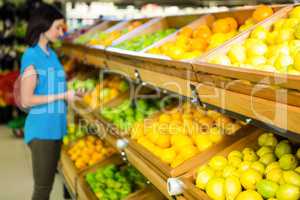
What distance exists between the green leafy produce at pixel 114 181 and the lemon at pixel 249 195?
5.39 ft

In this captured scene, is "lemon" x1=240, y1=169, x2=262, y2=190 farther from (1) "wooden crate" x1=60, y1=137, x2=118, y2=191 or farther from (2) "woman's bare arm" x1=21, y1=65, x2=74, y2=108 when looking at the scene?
(1) "wooden crate" x1=60, y1=137, x2=118, y2=191

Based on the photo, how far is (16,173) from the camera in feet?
17.2

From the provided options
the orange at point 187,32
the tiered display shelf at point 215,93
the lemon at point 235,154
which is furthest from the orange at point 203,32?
the lemon at point 235,154

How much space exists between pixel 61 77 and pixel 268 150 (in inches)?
77.0

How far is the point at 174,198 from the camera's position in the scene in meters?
1.84

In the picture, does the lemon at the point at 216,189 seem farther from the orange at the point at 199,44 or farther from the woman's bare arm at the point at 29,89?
the woman's bare arm at the point at 29,89

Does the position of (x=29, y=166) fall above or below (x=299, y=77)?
below

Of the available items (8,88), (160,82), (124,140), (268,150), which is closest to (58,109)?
(124,140)

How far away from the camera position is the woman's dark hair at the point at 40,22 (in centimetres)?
303

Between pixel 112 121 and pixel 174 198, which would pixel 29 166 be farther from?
pixel 174 198

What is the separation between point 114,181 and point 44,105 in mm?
821

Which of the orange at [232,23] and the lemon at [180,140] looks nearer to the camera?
the lemon at [180,140]

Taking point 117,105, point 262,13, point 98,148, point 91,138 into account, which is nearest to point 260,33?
A: point 262,13

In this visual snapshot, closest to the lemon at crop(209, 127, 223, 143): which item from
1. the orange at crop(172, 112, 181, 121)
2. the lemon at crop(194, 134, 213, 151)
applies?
the lemon at crop(194, 134, 213, 151)
